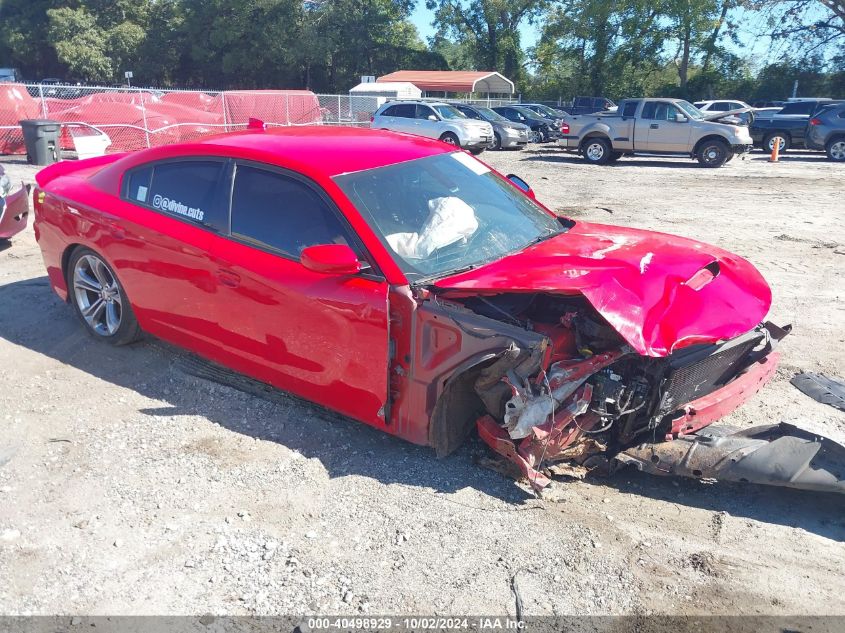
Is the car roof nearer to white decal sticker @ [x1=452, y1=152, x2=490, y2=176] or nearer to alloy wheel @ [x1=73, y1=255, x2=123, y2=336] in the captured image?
white decal sticker @ [x1=452, y1=152, x2=490, y2=176]

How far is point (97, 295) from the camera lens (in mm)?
5191

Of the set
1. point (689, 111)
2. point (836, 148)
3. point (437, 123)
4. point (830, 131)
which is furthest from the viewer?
point (437, 123)

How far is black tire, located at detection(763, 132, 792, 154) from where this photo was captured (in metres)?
22.6

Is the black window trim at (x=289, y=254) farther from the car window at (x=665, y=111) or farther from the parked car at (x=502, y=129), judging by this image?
the parked car at (x=502, y=129)

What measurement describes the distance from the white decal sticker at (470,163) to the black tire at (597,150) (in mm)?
16127

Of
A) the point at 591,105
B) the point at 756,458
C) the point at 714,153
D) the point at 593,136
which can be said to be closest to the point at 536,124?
the point at 593,136

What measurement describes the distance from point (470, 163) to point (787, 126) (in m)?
21.5

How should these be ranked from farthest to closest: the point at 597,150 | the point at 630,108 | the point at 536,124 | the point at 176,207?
1. the point at 536,124
2. the point at 597,150
3. the point at 630,108
4. the point at 176,207

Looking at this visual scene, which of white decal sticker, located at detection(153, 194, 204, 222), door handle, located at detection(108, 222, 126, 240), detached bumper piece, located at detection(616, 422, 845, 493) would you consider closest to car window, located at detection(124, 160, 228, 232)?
white decal sticker, located at detection(153, 194, 204, 222)

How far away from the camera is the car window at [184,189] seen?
4316 mm

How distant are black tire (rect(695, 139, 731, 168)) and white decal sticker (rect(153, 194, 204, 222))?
17.4 meters

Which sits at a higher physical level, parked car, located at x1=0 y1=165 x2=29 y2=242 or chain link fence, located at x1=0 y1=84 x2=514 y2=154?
chain link fence, located at x1=0 y1=84 x2=514 y2=154

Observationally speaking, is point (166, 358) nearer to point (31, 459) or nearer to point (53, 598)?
point (31, 459)

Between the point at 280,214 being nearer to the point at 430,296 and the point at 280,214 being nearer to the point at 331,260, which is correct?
the point at 331,260
